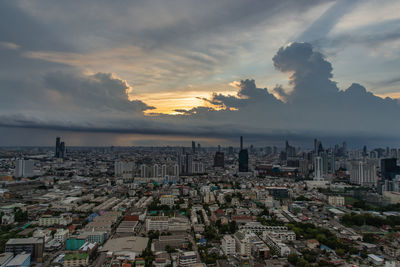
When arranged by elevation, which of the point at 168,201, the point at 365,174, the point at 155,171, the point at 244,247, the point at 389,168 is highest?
the point at 389,168

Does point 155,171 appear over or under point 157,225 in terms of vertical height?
over

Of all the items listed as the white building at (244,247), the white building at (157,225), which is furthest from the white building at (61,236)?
the white building at (244,247)

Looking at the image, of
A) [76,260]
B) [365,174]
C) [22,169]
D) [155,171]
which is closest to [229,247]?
[76,260]

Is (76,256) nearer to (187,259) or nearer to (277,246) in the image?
(187,259)

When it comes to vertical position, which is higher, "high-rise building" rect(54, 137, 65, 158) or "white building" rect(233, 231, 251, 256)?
"high-rise building" rect(54, 137, 65, 158)

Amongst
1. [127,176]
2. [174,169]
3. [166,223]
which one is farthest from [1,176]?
[166,223]

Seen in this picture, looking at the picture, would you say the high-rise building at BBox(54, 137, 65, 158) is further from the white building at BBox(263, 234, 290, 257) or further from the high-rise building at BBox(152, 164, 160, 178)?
the white building at BBox(263, 234, 290, 257)

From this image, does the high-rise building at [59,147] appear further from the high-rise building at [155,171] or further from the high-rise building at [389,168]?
the high-rise building at [389,168]

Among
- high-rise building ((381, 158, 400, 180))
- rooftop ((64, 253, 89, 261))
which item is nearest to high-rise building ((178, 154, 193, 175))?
high-rise building ((381, 158, 400, 180))

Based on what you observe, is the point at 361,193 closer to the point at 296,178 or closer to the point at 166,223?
the point at 296,178

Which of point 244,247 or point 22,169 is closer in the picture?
point 244,247

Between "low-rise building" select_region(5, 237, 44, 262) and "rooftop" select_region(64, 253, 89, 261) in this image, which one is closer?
"rooftop" select_region(64, 253, 89, 261)

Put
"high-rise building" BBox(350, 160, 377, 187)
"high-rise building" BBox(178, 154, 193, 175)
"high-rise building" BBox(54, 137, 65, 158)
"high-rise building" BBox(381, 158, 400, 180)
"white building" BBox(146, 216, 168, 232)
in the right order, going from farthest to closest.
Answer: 1. "high-rise building" BBox(54, 137, 65, 158)
2. "high-rise building" BBox(178, 154, 193, 175)
3. "high-rise building" BBox(350, 160, 377, 187)
4. "high-rise building" BBox(381, 158, 400, 180)
5. "white building" BBox(146, 216, 168, 232)
